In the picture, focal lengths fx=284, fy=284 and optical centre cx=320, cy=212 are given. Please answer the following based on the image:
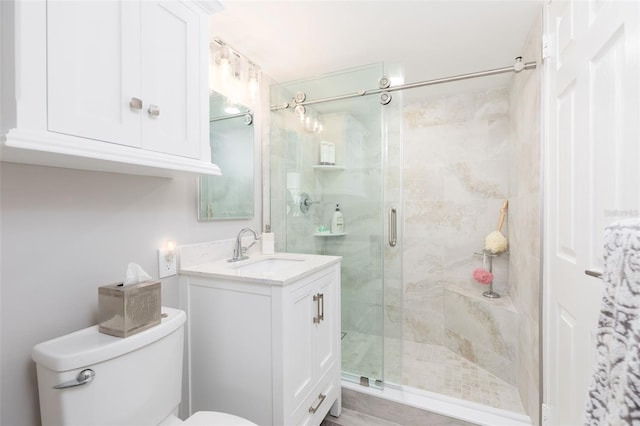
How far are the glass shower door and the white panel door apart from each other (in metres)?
0.86

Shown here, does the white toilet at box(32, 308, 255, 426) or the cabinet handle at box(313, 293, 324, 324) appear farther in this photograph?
the cabinet handle at box(313, 293, 324, 324)

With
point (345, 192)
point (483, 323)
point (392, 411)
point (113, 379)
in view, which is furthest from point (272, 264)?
point (483, 323)

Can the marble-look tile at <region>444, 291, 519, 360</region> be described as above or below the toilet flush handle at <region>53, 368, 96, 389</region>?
below

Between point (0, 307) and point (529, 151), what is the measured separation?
2376 mm

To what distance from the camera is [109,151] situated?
816 mm

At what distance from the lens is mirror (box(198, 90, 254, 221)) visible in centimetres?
155

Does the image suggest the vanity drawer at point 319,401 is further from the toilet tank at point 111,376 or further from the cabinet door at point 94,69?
the cabinet door at point 94,69

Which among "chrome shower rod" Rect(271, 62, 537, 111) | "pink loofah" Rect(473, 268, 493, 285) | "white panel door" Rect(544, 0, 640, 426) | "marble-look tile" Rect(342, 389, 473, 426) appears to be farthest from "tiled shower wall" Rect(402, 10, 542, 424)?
"marble-look tile" Rect(342, 389, 473, 426)

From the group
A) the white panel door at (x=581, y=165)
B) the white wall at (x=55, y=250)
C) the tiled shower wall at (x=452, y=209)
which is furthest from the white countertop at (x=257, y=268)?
the tiled shower wall at (x=452, y=209)

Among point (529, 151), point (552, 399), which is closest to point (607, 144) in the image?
point (529, 151)

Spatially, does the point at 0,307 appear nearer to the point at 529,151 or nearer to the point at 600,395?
the point at 600,395

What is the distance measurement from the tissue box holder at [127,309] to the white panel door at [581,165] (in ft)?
4.65

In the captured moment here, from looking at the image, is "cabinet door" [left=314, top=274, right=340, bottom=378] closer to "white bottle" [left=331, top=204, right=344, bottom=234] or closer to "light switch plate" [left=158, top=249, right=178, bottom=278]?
"white bottle" [left=331, top=204, right=344, bottom=234]

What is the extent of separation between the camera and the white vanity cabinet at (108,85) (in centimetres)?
66
